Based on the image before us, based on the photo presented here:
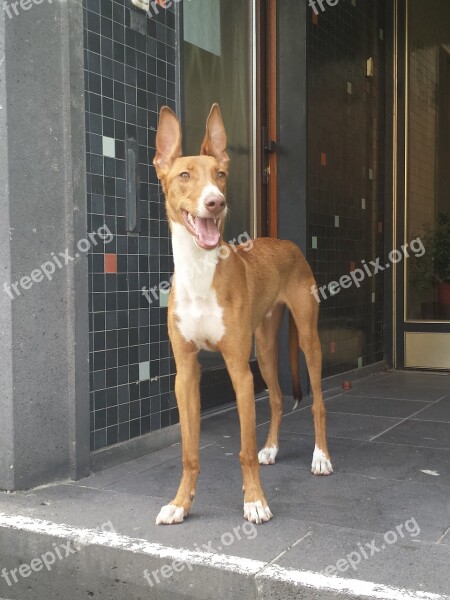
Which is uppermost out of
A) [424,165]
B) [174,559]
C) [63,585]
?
[424,165]

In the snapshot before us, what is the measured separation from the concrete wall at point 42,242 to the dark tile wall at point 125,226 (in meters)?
0.12

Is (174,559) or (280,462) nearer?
(174,559)

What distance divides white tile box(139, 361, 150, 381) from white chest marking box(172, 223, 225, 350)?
1.03 m

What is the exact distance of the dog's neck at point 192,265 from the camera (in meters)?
3.12

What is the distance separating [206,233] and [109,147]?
1.25 metres

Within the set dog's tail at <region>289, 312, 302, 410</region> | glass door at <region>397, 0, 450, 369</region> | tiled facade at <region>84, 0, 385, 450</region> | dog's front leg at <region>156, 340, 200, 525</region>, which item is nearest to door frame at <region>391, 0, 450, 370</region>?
glass door at <region>397, 0, 450, 369</region>

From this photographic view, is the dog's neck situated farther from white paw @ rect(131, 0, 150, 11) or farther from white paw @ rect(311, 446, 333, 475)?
white paw @ rect(131, 0, 150, 11)

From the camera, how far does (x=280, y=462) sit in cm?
413

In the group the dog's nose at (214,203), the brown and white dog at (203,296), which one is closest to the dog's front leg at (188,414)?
the brown and white dog at (203,296)

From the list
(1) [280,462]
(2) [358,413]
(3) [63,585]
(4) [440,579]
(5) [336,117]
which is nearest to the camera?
(4) [440,579]

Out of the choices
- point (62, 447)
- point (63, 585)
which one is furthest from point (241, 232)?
point (63, 585)

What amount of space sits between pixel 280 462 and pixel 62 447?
4.01 ft

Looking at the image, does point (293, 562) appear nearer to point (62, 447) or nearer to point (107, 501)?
point (107, 501)

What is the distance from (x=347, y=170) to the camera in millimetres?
6938
